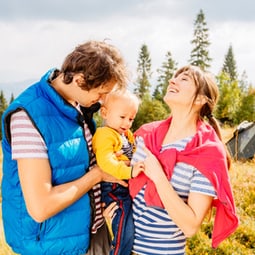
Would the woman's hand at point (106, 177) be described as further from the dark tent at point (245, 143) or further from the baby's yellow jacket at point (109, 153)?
the dark tent at point (245, 143)

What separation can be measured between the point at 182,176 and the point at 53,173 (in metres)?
0.80

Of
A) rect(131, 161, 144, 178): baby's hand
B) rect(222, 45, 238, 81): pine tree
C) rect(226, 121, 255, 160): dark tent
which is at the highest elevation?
rect(131, 161, 144, 178): baby's hand

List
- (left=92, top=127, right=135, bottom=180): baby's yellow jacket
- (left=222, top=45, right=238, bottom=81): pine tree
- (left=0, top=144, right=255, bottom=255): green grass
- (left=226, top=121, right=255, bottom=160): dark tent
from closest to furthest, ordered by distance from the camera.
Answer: (left=92, top=127, right=135, bottom=180): baby's yellow jacket, (left=0, top=144, right=255, bottom=255): green grass, (left=226, top=121, right=255, bottom=160): dark tent, (left=222, top=45, right=238, bottom=81): pine tree

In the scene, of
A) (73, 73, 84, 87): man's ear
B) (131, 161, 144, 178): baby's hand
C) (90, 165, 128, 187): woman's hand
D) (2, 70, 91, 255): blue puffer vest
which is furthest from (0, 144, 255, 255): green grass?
(73, 73, 84, 87): man's ear

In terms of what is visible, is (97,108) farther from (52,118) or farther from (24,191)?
(24,191)

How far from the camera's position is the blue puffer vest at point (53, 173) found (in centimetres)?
247

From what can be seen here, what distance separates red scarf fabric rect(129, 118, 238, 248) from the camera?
2.62 metres

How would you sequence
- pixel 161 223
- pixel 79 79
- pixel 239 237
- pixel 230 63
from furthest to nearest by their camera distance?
pixel 230 63 < pixel 239 237 < pixel 161 223 < pixel 79 79

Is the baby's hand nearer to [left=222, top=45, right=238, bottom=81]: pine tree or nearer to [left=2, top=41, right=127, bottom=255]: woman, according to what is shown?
[left=2, top=41, right=127, bottom=255]: woman

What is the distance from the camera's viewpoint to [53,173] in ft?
8.33

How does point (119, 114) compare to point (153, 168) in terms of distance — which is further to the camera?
point (119, 114)

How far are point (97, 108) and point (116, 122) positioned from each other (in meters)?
0.21

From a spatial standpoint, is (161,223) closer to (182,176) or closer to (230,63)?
(182,176)

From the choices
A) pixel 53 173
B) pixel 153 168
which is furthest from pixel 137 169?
pixel 53 173
